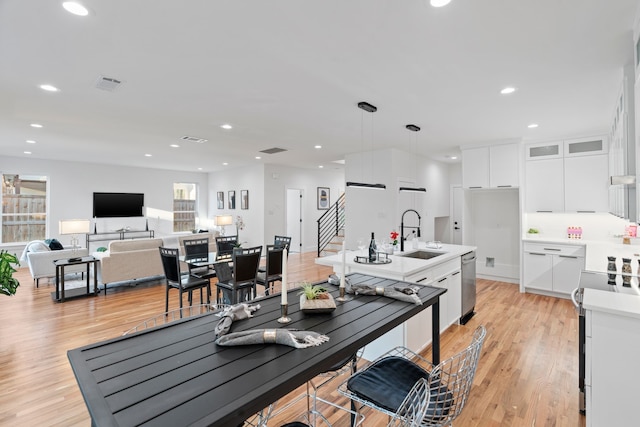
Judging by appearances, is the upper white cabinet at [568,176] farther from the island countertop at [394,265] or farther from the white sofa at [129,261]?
the white sofa at [129,261]

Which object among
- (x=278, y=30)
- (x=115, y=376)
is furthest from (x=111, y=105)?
(x=115, y=376)

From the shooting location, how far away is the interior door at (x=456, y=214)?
812 centimetres

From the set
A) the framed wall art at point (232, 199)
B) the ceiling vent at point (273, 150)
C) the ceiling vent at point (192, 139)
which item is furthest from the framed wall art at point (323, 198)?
the ceiling vent at point (192, 139)

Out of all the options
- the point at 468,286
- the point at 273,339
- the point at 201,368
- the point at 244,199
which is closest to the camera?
the point at 201,368

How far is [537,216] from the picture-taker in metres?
5.79

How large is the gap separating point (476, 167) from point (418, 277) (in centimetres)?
383

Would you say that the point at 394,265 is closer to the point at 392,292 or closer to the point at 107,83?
the point at 392,292

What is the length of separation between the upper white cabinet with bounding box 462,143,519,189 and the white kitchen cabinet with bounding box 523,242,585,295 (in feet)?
3.92

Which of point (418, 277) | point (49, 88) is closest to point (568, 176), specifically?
point (418, 277)

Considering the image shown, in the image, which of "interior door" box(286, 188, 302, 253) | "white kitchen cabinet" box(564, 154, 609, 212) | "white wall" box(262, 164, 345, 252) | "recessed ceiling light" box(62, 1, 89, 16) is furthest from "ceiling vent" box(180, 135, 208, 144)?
"white kitchen cabinet" box(564, 154, 609, 212)

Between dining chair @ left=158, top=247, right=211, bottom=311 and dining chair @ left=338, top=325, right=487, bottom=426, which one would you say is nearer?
dining chair @ left=338, top=325, right=487, bottom=426

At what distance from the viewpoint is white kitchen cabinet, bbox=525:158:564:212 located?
17.0 ft

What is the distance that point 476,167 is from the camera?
576 cm

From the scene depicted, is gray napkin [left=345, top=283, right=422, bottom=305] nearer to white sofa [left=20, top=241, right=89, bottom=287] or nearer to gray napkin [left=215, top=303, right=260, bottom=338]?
gray napkin [left=215, top=303, right=260, bottom=338]
